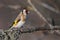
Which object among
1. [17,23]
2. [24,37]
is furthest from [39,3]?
[17,23]

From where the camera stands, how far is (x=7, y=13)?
188cm

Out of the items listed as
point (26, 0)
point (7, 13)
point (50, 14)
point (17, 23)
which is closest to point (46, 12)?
point (50, 14)

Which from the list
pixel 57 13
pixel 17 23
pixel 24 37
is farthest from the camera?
pixel 57 13

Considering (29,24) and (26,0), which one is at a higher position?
(26,0)

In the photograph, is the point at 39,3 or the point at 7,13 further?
the point at 39,3

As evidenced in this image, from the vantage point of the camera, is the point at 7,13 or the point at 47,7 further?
the point at 47,7

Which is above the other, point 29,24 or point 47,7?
point 47,7

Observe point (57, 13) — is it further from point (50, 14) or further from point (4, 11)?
point (4, 11)

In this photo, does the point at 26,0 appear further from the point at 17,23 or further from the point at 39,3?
the point at 17,23

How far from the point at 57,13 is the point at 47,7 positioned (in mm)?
121

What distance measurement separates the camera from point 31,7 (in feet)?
6.73

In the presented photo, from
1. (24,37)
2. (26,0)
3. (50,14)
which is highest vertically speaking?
(26,0)

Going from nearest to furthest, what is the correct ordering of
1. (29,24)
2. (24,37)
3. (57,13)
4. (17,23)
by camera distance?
(17,23), (24,37), (29,24), (57,13)

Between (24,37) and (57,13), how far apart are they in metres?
0.48
